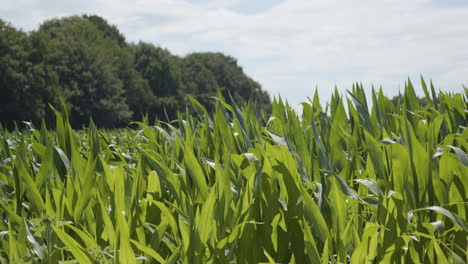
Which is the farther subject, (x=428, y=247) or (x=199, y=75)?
(x=199, y=75)

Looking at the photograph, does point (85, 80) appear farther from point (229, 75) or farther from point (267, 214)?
point (267, 214)

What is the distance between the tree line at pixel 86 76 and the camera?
43.9 m

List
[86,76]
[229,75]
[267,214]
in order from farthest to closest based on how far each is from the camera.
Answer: [229,75]
[86,76]
[267,214]

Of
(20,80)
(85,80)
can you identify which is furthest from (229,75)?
(20,80)

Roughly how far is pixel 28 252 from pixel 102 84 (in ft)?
182

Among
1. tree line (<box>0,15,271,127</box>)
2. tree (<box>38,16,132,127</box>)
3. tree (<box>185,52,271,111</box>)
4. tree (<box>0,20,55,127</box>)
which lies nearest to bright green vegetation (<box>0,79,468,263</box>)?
tree line (<box>0,15,271,127</box>)

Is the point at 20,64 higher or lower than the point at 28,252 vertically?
higher

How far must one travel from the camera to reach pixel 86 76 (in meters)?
53.6

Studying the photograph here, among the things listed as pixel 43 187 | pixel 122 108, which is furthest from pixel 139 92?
pixel 43 187

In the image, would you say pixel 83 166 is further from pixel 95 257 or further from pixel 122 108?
pixel 122 108

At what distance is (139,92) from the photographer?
65.8 m

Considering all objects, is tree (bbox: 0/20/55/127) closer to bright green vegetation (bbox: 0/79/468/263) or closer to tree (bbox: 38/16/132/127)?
tree (bbox: 38/16/132/127)

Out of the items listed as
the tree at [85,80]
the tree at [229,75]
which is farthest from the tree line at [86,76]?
the tree at [229,75]

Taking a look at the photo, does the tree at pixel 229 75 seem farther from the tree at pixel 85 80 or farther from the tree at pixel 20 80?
the tree at pixel 20 80
